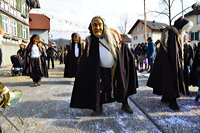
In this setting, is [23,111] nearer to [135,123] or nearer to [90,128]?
[90,128]

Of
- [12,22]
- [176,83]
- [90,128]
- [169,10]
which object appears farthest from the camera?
[169,10]

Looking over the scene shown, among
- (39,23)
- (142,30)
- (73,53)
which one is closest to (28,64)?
(73,53)

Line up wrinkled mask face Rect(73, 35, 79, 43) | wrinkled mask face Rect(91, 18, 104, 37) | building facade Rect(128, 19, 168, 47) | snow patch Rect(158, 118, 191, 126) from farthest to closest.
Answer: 1. building facade Rect(128, 19, 168, 47)
2. wrinkled mask face Rect(73, 35, 79, 43)
3. wrinkled mask face Rect(91, 18, 104, 37)
4. snow patch Rect(158, 118, 191, 126)

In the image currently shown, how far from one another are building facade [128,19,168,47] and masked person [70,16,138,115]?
39.7m

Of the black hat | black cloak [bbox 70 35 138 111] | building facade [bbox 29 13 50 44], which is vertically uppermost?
building facade [bbox 29 13 50 44]

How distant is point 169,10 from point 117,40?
19787 millimetres

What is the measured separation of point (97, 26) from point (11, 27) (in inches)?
631

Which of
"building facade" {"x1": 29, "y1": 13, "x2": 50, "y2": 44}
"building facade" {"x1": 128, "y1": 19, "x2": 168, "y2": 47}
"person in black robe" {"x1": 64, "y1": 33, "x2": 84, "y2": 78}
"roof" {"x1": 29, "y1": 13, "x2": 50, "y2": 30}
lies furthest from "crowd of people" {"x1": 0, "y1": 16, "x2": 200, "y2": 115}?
"building facade" {"x1": 128, "y1": 19, "x2": 168, "y2": 47}

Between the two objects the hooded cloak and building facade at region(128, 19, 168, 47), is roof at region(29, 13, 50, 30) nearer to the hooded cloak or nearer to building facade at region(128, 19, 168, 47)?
building facade at region(128, 19, 168, 47)

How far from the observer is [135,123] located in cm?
277

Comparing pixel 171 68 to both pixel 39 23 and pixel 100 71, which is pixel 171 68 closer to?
pixel 100 71

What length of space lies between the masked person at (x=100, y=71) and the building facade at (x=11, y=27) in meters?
12.7

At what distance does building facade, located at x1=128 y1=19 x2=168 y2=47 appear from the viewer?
40.6 metres

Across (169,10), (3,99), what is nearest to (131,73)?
(3,99)
